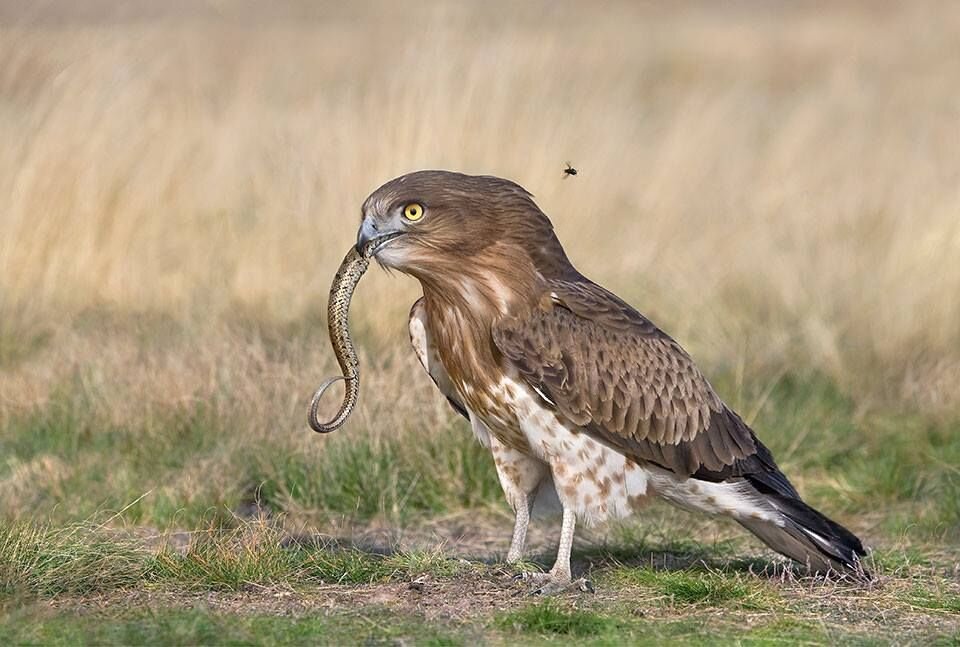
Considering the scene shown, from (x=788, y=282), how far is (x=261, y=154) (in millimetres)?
4663

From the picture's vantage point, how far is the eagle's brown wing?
579 centimetres

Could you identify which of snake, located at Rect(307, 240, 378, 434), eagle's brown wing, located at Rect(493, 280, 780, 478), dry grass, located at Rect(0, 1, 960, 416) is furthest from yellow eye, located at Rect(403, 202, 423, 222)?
dry grass, located at Rect(0, 1, 960, 416)

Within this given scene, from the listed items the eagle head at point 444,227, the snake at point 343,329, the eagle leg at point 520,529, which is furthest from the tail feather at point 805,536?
the snake at point 343,329

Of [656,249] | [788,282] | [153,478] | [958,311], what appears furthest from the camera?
[656,249]

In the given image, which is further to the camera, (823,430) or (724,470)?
(823,430)

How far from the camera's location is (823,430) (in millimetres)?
8594

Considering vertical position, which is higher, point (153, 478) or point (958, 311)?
point (958, 311)

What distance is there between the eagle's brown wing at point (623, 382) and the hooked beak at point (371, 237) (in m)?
0.49

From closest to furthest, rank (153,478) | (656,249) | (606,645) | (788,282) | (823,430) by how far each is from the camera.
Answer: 1. (606,645)
2. (153,478)
3. (823,430)
4. (788,282)
5. (656,249)

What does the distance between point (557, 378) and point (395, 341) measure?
11.2 ft

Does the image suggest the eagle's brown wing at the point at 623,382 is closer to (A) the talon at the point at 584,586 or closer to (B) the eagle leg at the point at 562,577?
(B) the eagle leg at the point at 562,577

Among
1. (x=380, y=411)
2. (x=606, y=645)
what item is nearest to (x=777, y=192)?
(x=380, y=411)

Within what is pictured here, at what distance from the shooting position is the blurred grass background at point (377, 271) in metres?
7.75

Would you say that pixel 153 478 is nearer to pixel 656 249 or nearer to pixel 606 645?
pixel 606 645
